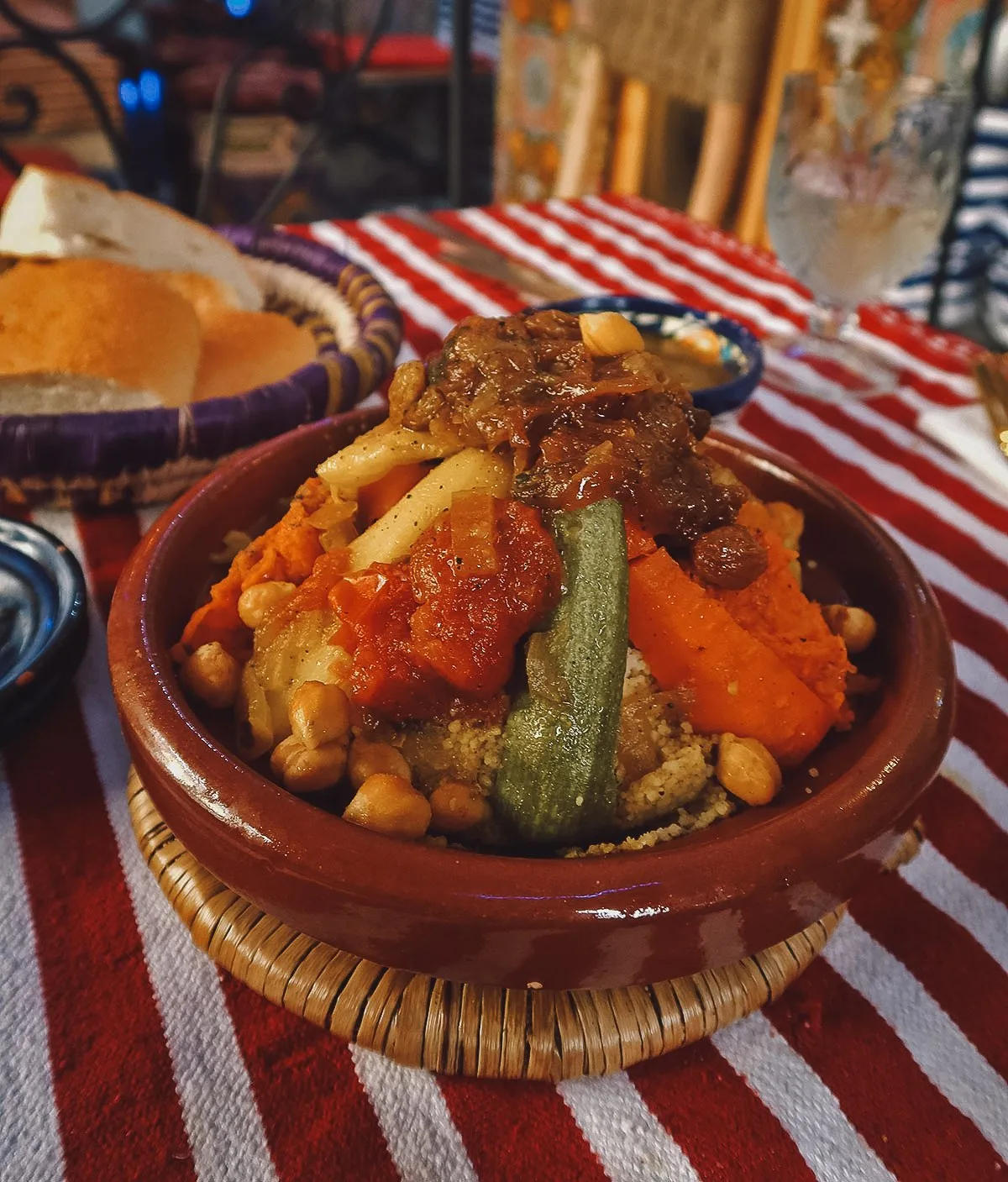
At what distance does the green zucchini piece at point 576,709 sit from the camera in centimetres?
63

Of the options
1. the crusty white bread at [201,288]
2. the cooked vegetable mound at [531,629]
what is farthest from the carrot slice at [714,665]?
the crusty white bread at [201,288]

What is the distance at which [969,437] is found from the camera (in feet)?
4.39

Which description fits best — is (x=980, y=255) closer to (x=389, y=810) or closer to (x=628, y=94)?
(x=628, y=94)

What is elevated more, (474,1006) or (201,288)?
(201,288)

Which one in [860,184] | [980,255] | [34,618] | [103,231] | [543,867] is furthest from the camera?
[980,255]

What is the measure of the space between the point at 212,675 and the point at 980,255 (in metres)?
3.39

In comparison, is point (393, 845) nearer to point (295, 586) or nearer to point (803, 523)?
point (295, 586)

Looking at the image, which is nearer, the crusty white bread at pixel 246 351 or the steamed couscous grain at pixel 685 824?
the steamed couscous grain at pixel 685 824

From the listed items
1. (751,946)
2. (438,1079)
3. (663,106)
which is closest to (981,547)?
(751,946)

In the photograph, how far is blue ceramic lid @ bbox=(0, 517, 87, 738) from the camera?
0.78 m

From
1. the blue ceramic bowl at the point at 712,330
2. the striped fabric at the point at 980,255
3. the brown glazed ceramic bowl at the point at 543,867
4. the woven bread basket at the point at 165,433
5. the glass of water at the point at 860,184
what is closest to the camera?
the brown glazed ceramic bowl at the point at 543,867

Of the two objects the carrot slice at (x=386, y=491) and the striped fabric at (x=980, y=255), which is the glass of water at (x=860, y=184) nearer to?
the carrot slice at (x=386, y=491)

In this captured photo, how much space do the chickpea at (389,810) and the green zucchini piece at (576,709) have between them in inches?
2.9

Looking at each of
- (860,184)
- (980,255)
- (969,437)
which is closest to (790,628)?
(969,437)
